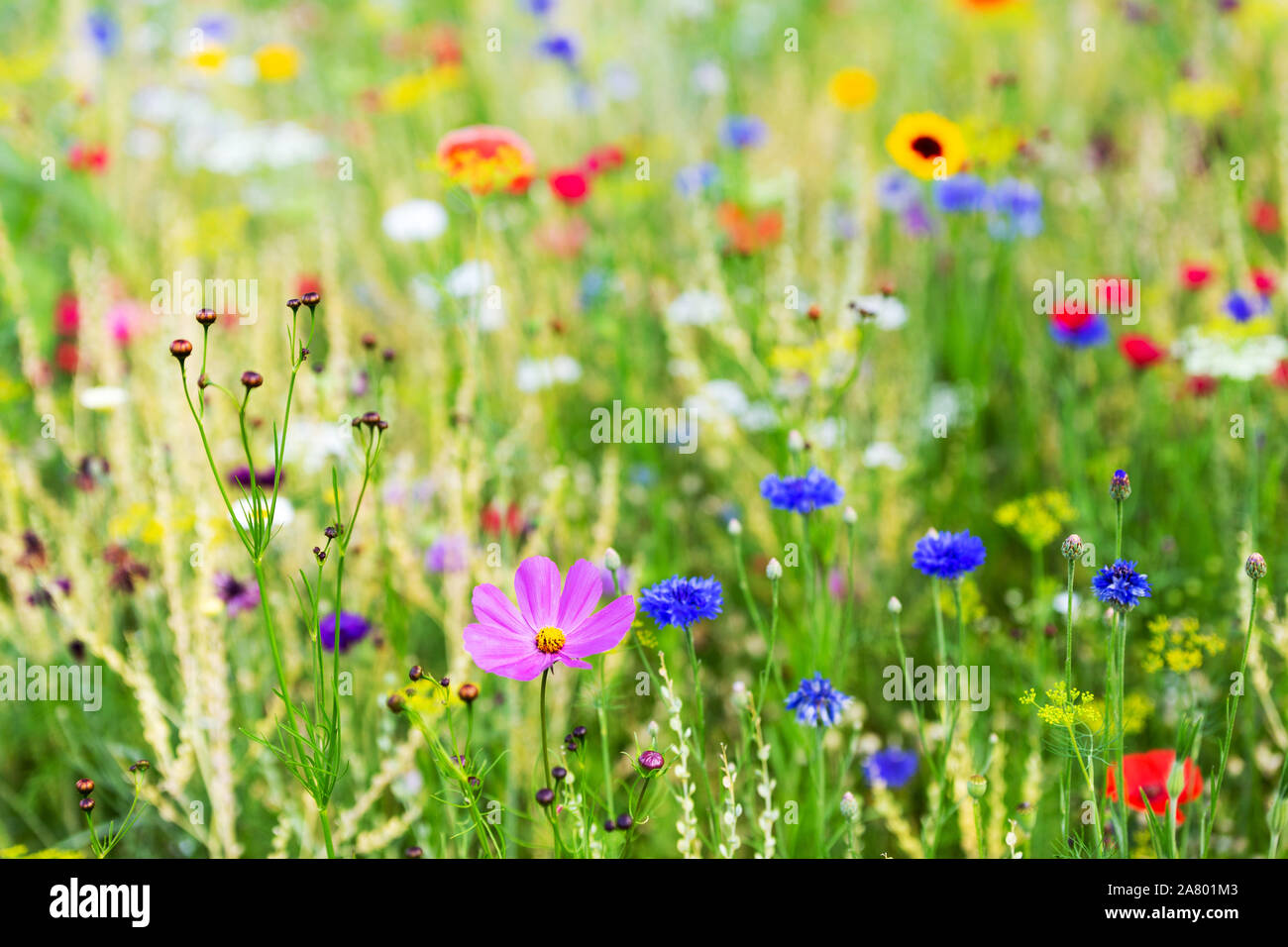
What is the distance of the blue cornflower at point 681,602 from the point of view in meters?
1.03

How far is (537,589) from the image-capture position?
3.33 feet

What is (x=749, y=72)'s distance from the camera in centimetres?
403

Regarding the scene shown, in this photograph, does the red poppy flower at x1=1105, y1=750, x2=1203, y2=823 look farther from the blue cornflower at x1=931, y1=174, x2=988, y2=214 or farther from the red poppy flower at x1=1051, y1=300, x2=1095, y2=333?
the blue cornflower at x1=931, y1=174, x2=988, y2=214

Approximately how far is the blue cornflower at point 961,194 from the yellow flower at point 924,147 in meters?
0.61

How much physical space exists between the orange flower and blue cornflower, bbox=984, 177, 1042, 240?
112 cm

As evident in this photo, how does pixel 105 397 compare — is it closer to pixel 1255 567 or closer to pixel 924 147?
pixel 924 147

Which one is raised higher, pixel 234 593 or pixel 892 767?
pixel 234 593

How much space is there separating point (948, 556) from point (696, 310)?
127 centimetres

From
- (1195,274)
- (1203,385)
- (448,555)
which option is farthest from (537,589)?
(1195,274)

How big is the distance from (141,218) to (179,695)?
6.74 ft

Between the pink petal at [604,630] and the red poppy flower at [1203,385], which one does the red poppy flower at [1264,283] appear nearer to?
the red poppy flower at [1203,385]

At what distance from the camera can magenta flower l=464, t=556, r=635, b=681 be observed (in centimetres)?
96
